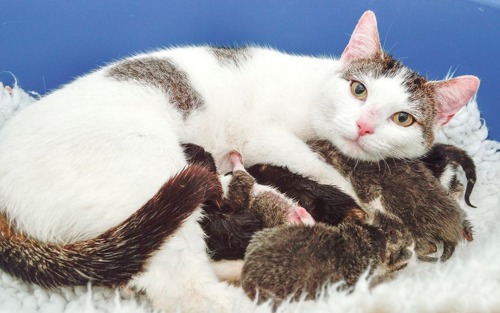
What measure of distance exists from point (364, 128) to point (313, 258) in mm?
515

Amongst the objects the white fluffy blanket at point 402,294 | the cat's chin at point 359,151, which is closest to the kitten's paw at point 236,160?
the cat's chin at point 359,151

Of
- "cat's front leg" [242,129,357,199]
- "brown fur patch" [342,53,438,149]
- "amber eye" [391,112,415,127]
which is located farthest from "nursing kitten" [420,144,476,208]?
"cat's front leg" [242,129,357,199]

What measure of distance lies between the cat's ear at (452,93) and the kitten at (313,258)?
558mm

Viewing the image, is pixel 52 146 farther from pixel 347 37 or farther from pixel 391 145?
pixel 347 37

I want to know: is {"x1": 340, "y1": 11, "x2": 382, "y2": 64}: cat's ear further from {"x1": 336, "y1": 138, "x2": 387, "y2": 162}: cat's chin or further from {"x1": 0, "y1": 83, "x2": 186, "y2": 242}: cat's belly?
{"x1": 0, "y1": 83, "x2": 186, "y2": 242}: cat's belly

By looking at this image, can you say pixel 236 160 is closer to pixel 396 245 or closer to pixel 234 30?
pixel 396 245

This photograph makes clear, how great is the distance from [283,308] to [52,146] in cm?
79

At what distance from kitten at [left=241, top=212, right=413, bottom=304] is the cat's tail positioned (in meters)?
0.25

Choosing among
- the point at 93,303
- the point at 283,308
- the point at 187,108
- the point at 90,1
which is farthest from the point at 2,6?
the point at 283,308

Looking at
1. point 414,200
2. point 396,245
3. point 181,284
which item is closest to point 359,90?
point 414,200

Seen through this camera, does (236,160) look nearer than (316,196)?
No

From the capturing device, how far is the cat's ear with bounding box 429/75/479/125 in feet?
5.77

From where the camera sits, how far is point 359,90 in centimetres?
183

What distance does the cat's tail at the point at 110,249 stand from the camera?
134 cm
